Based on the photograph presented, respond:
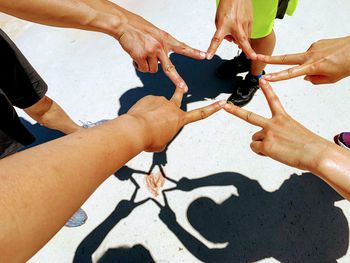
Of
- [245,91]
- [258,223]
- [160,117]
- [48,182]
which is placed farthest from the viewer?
[245,91]

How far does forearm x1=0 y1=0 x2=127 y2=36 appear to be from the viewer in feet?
4.95

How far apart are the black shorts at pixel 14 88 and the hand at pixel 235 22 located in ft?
3.81

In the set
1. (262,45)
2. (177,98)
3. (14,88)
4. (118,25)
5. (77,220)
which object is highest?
(118,25)

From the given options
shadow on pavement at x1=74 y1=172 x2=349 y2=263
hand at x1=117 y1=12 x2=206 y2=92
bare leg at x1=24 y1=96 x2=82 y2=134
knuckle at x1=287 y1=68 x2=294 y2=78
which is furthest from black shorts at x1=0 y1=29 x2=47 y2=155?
knuckle at x1=287 y1=68 x2=294 y2=78

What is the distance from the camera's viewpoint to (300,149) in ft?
4.32

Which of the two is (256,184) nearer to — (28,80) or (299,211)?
(299,211)

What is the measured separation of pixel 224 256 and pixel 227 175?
1.88 feet

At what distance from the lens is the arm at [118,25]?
1.58 metres

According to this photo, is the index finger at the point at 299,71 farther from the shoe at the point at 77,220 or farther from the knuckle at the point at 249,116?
the shoe at the point at 77,220

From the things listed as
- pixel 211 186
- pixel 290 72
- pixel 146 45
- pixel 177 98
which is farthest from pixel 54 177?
pixel 211 186

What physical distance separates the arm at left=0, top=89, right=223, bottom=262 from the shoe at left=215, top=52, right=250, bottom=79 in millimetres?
1480

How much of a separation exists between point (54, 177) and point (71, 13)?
1111mm

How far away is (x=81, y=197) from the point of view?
950 mm

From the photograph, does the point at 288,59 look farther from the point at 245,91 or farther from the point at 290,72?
the point at 245,91
